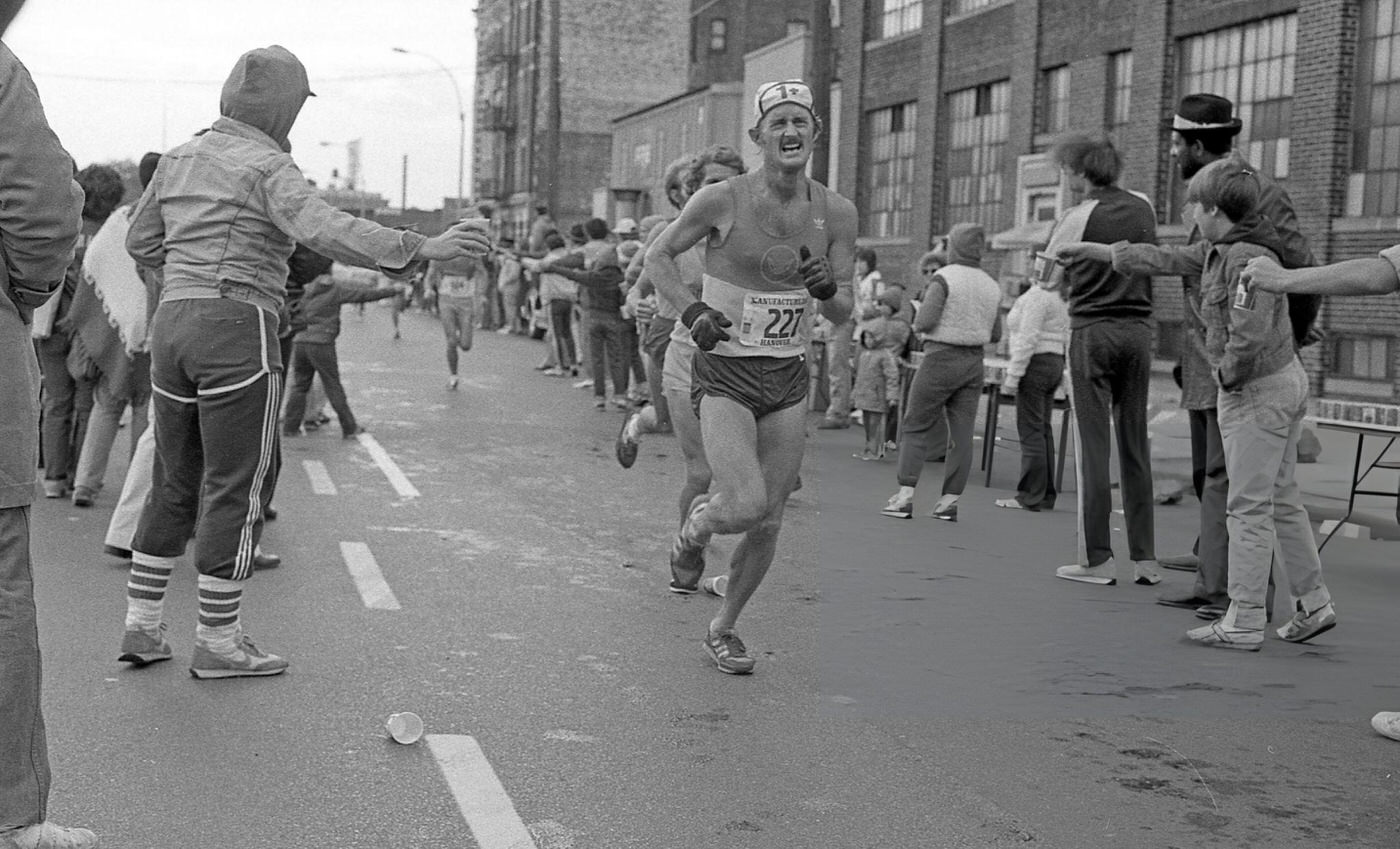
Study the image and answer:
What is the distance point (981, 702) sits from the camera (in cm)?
598

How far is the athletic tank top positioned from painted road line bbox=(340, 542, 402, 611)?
210cm

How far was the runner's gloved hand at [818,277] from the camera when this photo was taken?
6062 millimetres

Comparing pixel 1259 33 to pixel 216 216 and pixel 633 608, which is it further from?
pixel 216 216

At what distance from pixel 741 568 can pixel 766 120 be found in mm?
1671

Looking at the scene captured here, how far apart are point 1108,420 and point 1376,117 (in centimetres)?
1363

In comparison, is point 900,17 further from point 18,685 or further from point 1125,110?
point 18,685

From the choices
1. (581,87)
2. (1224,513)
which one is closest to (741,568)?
(1224,513)

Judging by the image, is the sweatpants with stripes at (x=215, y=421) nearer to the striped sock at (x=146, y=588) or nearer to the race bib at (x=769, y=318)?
the striped sock at (x=146, y=588)

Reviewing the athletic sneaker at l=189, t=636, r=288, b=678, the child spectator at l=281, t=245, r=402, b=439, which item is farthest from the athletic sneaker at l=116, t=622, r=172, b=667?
the child spectator at l=281, t=245, r=402, b=439

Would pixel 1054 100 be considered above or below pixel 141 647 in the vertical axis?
above

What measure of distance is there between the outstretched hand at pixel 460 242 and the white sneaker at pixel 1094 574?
4.54m

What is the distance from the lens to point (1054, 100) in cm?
2784

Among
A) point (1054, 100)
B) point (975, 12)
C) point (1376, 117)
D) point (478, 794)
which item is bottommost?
point (478, 794)

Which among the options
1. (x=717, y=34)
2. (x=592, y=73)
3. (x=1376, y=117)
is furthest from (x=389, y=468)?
(x=592, y=73)
